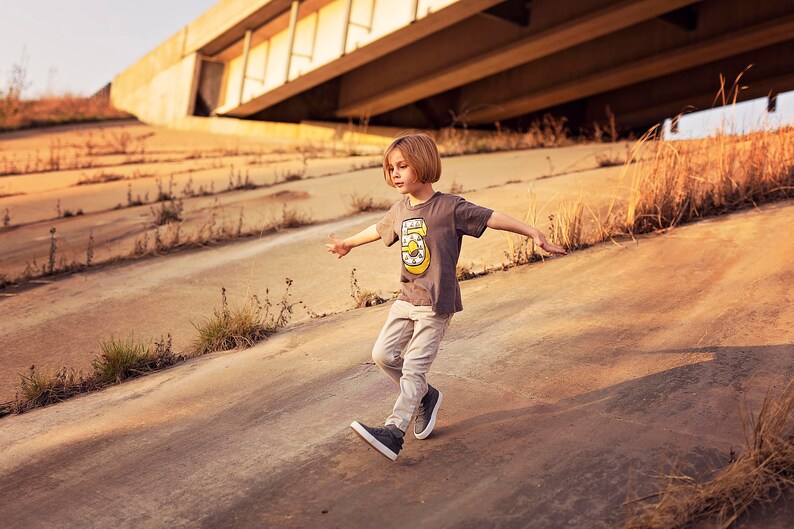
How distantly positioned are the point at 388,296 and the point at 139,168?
34.3 ft

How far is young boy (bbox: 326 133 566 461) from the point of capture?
Result: 12.6ft

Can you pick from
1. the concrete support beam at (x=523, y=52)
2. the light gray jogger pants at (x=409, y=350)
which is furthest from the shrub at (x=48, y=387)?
the concrete support beam at (x=523, y=52)

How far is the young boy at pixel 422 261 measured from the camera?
383 cm

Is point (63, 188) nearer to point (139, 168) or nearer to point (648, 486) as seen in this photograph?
point (139, 168)

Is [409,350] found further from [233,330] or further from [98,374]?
[98,374]

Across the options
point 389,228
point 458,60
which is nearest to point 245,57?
point 458,60

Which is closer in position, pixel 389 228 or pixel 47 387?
pixel 389 228

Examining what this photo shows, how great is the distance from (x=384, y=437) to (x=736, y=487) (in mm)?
1442

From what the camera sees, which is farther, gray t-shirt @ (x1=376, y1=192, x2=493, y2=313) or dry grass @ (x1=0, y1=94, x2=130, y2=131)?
dry grass @ (x1=0, y1=94, x2=130, y2=131)

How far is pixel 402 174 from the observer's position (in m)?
3.89

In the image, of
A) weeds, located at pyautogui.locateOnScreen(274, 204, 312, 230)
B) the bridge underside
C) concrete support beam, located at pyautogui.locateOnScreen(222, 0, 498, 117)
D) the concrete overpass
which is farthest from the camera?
the bridge underside

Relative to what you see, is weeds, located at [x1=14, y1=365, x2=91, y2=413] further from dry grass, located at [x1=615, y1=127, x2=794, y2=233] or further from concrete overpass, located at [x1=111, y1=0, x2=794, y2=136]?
concrete overpass, located at [x1=111, y1=0, x2=794, y2=136]

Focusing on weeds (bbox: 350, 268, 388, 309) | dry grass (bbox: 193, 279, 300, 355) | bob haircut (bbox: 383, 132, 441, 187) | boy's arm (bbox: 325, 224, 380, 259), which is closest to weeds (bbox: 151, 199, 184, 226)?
weeds (bbox: 350, 268, 388, 309)

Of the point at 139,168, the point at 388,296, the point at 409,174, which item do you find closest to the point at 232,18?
the point at 139,168
